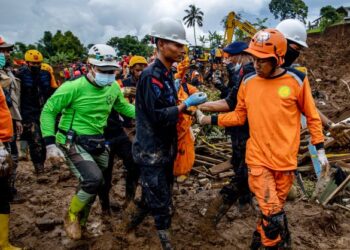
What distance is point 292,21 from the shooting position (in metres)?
3.64

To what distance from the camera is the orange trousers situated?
9.30 feet

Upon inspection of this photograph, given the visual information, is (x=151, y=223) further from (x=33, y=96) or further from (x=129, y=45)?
(x=129, y=45)

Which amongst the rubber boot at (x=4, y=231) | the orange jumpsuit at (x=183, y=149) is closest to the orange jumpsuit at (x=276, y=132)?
Answer: the orange jumpsuit at (x=183, y=149)

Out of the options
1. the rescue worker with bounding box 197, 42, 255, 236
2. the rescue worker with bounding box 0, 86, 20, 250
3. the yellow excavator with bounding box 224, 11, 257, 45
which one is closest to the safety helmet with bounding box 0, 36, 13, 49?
the rescue worker with bounding box 0, 86, 20, 250

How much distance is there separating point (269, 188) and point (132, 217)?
1498mm

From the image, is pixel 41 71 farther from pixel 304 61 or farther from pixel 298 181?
pixel 304 61

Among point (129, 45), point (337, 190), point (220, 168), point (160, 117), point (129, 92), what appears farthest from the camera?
point (129, 45)

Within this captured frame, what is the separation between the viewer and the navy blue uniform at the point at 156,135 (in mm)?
2781

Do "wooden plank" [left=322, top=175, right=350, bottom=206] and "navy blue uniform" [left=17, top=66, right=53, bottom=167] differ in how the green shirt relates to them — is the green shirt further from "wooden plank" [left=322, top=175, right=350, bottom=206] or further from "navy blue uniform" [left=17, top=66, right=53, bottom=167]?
"wooden plank" [left=322, top=175, right=350, bottom=206]

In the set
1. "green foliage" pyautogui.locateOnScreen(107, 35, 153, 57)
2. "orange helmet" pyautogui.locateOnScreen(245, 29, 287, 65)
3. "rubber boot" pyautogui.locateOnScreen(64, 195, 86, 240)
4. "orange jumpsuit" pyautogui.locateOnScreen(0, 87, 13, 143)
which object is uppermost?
"green foliage" pyautogui.locateOnScreen(107, 35, 153, 57)

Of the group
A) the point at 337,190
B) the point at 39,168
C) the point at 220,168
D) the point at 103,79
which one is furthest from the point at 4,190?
the point at 337,190

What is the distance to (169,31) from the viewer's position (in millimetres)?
2855

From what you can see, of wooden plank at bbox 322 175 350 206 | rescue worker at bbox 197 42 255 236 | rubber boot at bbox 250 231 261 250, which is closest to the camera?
rubber boot at bbox 250 231 261 250

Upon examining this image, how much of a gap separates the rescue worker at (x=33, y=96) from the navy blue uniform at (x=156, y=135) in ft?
12.0
